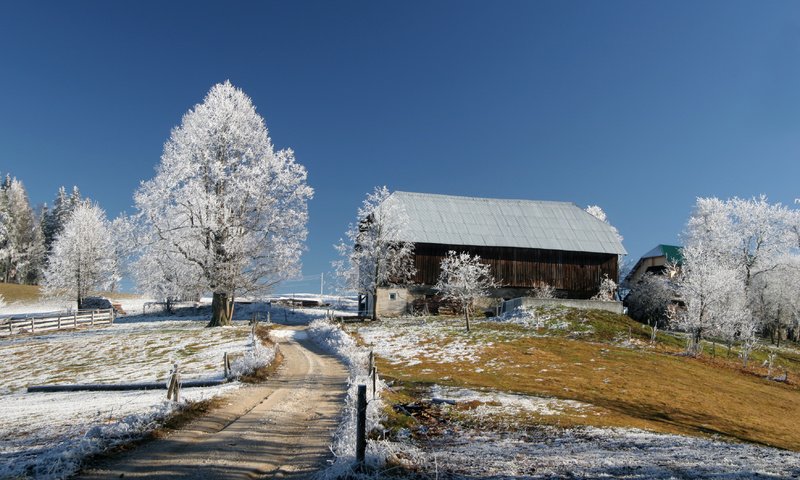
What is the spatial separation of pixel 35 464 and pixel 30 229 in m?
92.3

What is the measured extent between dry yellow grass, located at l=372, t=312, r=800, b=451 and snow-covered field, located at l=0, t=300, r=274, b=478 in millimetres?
6557

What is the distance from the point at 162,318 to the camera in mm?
48688

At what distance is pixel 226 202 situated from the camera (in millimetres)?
33500

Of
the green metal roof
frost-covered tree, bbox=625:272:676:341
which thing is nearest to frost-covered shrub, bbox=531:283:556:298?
frost-covered tree, bbox=625:272:676:341

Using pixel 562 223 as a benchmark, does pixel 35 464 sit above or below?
below

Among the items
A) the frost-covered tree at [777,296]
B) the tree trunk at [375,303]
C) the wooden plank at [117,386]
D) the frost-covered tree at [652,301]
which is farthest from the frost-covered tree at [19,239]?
the frost-covered tree at [777,296]

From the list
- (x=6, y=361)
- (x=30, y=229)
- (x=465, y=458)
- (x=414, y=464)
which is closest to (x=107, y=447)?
(x=414, y=464)

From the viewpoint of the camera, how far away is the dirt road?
27.5ft

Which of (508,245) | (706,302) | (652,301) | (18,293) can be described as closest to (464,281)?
(508,245)

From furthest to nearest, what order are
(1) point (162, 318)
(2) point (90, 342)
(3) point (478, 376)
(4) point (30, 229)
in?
1. (4) point (30, 229)
2. (1) point (162, 318)
3. (2) point (90, 342)
4. (3) point (478, 376)

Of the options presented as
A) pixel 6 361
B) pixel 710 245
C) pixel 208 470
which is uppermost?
pixel 710 245

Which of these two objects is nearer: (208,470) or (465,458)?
(208,470)

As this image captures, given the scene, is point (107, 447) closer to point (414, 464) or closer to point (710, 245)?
point (414, 464)

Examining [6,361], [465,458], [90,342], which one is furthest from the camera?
[90,342]
